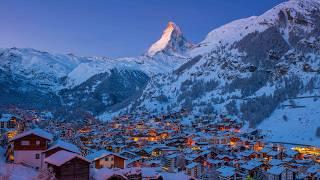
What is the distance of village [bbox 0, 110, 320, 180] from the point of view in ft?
102

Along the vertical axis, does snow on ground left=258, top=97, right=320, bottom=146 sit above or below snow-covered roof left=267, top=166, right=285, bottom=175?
above

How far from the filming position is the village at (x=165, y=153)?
31048 millimetres

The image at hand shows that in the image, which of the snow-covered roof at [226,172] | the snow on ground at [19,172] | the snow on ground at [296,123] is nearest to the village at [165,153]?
the snow-covered roof at [226,172]

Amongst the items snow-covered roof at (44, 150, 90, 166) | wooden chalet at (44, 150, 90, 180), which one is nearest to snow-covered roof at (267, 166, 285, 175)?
wooden chalet at (44, 150, 90, 180)

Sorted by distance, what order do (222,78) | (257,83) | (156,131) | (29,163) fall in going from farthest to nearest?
(222,78), (257,83), (156,131), (29,163)

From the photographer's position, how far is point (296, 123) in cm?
11956

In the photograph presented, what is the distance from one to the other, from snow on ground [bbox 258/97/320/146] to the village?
559 centimetres

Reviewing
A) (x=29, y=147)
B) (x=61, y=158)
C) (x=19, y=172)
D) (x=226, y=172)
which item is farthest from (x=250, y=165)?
(x=19, y=172)

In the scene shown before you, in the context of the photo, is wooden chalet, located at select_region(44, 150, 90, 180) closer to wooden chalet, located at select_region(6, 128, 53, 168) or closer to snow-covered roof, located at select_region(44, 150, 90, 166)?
snow-covered roof, located at select_region(44, 150, 90, 166)

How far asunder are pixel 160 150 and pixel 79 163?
6046cm

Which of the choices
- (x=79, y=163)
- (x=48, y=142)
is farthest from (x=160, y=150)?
(x=79, y=163)

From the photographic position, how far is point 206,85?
198m

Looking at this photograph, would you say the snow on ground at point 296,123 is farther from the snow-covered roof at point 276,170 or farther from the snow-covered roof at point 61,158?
the snow-covered roof at point 61,158

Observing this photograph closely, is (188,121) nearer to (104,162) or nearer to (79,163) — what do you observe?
(104,162)
